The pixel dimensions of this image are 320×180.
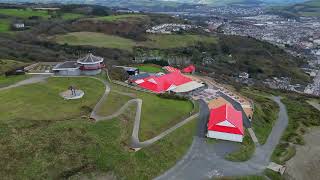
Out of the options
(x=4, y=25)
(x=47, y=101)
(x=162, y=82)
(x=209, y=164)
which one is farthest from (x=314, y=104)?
(x=4, y=25)

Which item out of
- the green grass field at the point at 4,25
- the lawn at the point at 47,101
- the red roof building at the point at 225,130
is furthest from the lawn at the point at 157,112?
the green grass field at the point at 4,25

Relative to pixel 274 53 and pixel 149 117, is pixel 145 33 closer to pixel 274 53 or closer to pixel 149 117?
pixel 274 53

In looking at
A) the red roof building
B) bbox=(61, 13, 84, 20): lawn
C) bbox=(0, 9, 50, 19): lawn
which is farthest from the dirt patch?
bbox=(61, 13, 84, 20): lawn

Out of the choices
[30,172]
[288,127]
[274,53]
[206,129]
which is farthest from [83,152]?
[274,53]

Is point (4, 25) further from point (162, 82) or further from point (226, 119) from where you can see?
point (226, 119)

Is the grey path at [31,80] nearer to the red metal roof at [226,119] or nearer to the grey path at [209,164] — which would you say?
the red metal roof at [226,119]

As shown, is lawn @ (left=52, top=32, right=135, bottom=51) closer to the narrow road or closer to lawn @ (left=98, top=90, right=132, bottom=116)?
the narrow road
